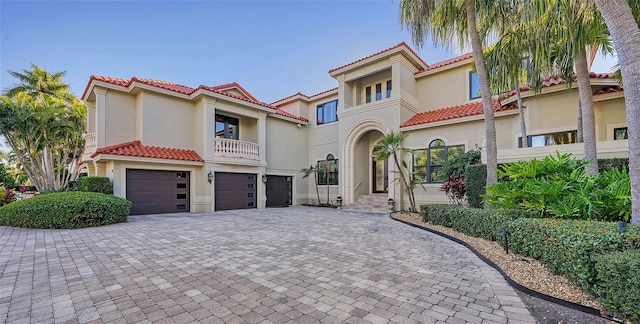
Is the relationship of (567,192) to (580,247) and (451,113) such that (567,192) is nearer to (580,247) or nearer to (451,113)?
(580,247)

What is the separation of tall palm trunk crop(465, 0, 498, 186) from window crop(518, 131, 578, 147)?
4500 mm

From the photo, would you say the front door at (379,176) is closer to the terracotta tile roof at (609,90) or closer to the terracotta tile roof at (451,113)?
the terracotta tile roof at (451,113)

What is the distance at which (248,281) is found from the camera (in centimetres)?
410

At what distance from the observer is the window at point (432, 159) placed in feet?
43.0

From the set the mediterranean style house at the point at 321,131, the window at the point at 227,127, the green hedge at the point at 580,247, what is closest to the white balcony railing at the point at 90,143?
the mediterranean style house at the point at 321,131

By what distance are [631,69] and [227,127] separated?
16.0 metres

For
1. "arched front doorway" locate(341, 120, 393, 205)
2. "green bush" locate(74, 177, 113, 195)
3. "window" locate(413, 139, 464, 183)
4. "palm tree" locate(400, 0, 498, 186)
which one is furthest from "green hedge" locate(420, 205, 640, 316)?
"green bush" locate(74, 177, 113, 195)

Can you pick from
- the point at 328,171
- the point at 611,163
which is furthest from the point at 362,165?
the point at 611,163

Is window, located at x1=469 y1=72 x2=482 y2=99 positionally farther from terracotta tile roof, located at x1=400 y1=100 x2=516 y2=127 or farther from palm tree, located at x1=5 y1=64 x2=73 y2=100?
palm tree, located at x1=5 y1=64 x2=73 y2=100

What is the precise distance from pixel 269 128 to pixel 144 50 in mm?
7750

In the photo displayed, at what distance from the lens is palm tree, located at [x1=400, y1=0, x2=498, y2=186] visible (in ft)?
25.6

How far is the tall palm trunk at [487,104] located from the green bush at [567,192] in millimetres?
1604

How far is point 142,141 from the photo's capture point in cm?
1311

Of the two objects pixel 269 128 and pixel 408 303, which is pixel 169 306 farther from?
pixel 269 128
